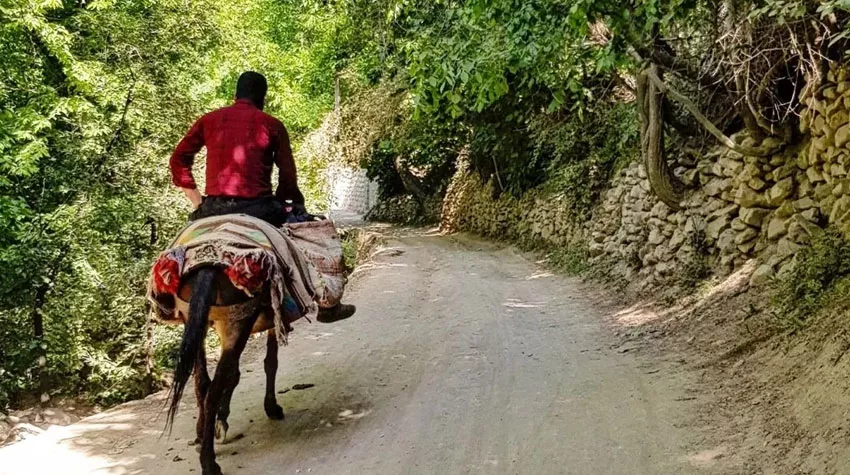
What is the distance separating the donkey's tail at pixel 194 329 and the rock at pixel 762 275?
16.1ft

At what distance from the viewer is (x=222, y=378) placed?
13.1ft

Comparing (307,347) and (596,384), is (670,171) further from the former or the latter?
(307,347)

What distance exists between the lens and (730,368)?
5164mm

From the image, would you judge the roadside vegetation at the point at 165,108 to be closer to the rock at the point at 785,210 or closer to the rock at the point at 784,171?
the rock at the point at 784,171

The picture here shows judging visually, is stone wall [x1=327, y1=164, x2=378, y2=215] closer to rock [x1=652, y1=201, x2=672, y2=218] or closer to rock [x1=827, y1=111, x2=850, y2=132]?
rock [x1=652, y1=201, x2=672, y2=218]

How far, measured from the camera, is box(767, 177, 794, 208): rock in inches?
253

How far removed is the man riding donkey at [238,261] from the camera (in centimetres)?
388

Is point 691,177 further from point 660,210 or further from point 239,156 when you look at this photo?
point 239,156

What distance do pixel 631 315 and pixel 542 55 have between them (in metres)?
3.37

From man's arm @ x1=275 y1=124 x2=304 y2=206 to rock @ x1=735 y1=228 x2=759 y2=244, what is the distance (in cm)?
462

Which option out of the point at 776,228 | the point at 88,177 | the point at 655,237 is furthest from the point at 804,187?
the point at 88,177

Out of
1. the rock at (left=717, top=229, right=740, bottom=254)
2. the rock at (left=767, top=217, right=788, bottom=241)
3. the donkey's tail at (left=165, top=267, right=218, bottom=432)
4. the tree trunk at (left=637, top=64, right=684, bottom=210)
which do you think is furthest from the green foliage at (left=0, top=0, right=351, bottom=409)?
the rock at (left=767, top=217, right=788, bottom=241)

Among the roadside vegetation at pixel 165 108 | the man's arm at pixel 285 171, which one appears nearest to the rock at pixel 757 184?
the roadside vegetation at pixel 165 108

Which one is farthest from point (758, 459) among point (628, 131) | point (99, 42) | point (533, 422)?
point (99, 42)
